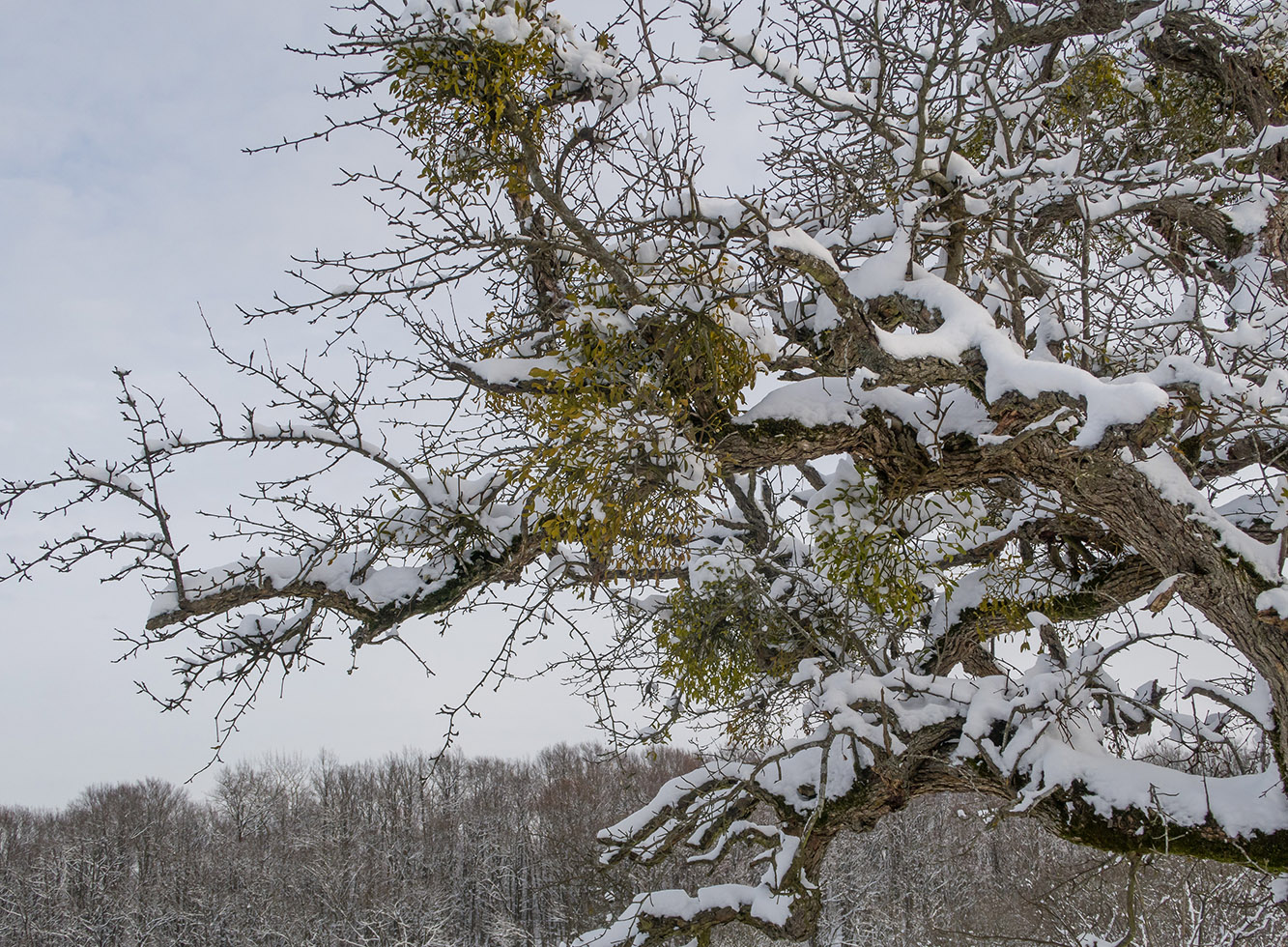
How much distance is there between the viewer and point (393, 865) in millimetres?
32344

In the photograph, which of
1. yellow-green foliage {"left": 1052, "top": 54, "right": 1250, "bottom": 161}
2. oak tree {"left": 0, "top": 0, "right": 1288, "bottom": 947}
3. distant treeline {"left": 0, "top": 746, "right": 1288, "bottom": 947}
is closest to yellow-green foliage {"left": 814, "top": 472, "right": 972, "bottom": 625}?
oak tree {"left": 0, "top": 0, "right": 1288, "bottom": 947}

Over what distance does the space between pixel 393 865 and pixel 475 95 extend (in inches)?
1356

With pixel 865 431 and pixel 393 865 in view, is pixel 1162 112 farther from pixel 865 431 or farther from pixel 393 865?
pixel 393 865

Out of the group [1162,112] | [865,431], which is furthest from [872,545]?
[1162,112]

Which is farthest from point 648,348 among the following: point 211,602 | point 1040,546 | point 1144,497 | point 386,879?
point 386,879

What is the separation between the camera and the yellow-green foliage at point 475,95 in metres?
3.59

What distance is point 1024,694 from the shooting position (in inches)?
156

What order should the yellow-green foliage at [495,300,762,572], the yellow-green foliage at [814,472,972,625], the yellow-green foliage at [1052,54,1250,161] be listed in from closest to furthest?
the yellow-green foliage at [495,300,762,572], the yellow-green foliage at [814,472,972,625], the yellow-green foliage at [1052,54,1250,161]

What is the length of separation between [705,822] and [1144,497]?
2946 millimetres

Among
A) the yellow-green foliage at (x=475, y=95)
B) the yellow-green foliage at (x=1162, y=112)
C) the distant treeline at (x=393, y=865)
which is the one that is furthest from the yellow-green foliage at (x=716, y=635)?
the distant treeline at (x=393, y=865)

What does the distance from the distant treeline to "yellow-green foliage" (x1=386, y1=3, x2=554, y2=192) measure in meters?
14.4

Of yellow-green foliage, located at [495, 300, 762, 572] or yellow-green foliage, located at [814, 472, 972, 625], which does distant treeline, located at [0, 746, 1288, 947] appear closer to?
yellow-green foliage, located at [814, 472, 972, 625]

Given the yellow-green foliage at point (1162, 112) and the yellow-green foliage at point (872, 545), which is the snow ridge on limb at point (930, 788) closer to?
Result: the yellow-green foliage at point (872, 545)

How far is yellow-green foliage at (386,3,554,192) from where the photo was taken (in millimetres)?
3592
